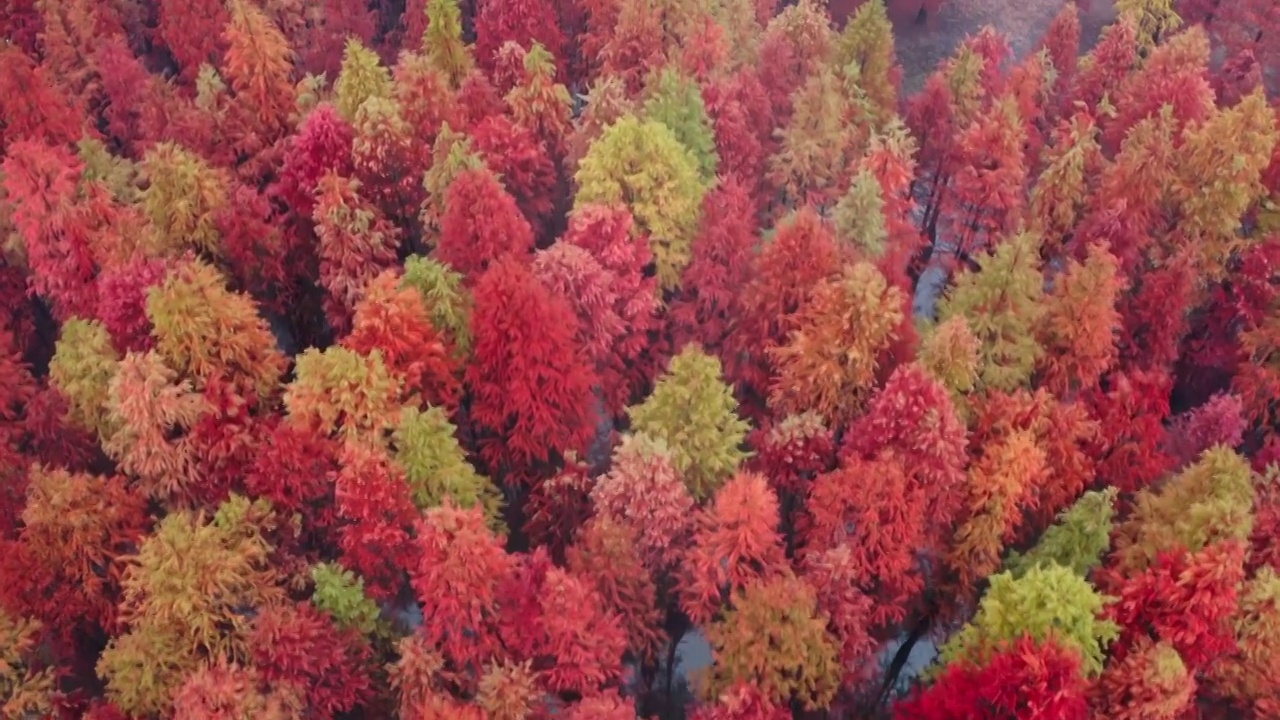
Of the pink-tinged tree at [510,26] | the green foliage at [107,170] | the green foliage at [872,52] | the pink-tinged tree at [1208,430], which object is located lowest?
the green foliage at [107,170]

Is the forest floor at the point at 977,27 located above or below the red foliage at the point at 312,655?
above

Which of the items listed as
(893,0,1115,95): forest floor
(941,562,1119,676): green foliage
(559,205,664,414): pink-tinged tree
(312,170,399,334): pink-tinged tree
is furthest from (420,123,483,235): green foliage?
(893,0,1115,95): forest floor

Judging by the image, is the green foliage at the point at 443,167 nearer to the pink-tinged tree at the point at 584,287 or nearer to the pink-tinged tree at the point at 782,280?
the pink-tinged tree at the point at 584,287

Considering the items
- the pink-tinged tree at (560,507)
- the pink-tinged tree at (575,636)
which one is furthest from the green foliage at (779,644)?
the pink-tinged tree at (560,507)

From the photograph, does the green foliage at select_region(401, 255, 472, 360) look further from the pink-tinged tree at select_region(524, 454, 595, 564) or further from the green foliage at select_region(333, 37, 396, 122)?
the green foliage at select_region(333, 37, 396, 122)

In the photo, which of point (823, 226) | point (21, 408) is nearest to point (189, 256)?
point (21, 408)

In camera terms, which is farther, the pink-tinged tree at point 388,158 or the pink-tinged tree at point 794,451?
the pink-tinged tree at point 388,158
